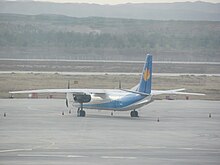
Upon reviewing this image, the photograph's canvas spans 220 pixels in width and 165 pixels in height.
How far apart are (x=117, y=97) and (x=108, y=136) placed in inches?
509

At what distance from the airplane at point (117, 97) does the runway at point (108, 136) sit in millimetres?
862

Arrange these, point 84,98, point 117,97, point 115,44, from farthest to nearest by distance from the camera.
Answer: point 115,44
point 84,98
point 117,97

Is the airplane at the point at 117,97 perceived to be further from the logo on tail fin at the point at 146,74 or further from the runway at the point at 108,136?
the runway at the point at 108,136

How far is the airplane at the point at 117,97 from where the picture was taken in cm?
5247

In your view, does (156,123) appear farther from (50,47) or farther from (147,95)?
(50,47)

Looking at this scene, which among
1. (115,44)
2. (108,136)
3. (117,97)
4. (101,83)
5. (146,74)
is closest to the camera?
(108,136)

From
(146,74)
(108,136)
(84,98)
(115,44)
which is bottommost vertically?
(108,136)

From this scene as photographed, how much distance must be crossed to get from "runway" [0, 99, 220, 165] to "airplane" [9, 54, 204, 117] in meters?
0.86

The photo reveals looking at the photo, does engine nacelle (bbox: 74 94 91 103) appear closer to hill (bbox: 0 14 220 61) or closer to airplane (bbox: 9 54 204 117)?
airplane (bbox: 9 54 204 117)

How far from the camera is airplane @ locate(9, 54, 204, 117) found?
5247 centimetres

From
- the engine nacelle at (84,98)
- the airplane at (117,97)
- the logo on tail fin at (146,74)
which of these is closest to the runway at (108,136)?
the airplane at (117,97)

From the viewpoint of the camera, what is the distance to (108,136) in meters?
41.5

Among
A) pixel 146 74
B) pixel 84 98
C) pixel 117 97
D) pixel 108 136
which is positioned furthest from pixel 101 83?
pixel 108 136

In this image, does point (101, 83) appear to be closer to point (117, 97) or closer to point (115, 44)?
point (117, 97)
